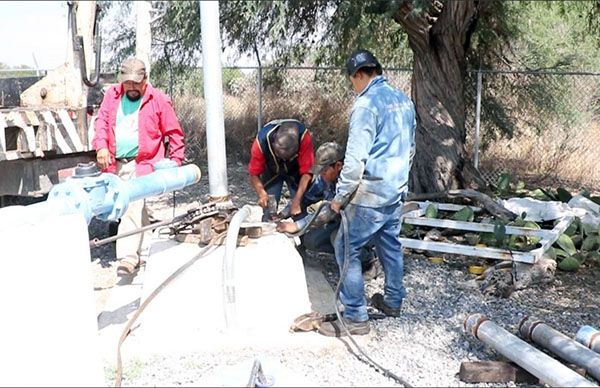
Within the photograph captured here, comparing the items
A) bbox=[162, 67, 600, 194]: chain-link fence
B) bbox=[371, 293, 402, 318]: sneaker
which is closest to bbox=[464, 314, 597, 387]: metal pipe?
bbox=[371, 293, 402, 318]: sneaker

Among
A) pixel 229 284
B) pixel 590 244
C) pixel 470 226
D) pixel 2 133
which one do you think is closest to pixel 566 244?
pixel 590 244

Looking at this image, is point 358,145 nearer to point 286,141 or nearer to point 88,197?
point 286,141

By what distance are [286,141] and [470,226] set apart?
217 cm

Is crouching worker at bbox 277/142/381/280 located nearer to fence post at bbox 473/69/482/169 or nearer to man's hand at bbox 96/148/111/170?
man's hand at bbox 96/148/111/170

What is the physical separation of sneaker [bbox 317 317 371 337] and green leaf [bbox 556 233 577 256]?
2.64m

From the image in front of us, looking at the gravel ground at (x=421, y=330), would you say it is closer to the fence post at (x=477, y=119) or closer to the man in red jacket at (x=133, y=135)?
the man in red jacket at (x=133, y=135)

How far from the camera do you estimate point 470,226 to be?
6594mm

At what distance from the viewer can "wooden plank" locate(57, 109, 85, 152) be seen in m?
6.42

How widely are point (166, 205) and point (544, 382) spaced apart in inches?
256

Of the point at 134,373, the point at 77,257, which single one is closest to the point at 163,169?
the point at 77,257

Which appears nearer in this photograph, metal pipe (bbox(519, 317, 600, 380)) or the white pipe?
metal pipe (bbox(519, 317, 600, 380))

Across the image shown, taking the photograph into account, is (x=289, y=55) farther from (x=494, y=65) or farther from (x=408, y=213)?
(x=408, y=213)

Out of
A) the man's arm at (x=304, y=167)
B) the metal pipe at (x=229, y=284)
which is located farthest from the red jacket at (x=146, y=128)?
the metal pipe at (x=229, y=284)

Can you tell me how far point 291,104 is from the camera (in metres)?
12.3
